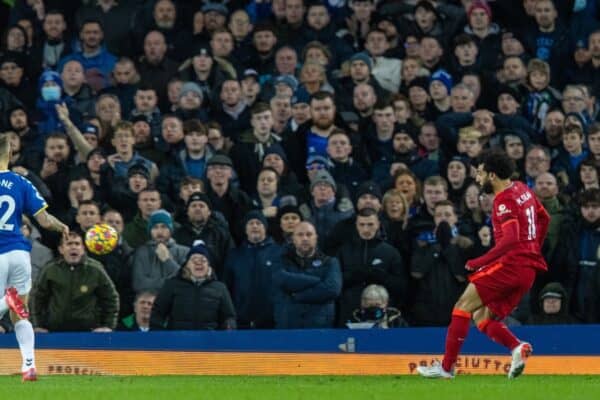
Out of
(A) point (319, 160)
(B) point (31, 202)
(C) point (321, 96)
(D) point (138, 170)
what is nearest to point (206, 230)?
(D) point (138, 170)

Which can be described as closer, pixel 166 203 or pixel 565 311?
pixel 565 311

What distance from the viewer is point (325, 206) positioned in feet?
69.3

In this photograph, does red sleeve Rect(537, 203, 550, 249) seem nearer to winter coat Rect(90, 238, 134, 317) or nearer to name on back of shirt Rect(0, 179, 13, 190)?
name on back of shirt Rect(0, 179, 13, 190)

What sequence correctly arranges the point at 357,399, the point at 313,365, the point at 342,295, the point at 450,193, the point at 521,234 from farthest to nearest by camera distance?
the point at 450,193 → the point at 342,295 → the point at 313,365 → the point at 521,234 → the point at 357,399

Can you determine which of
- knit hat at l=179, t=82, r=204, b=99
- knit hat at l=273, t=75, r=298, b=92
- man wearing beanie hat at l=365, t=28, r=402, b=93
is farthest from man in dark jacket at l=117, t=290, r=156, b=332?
man wearing beanie hat at l=365, t=28, r=402, b=93

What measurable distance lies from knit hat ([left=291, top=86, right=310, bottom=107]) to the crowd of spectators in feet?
0.10

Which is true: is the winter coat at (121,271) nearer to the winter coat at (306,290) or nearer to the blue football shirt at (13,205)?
the winter coat at (306,290)

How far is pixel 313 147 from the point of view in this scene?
22.4 metres

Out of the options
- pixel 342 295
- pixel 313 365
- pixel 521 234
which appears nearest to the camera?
pixel 521 234

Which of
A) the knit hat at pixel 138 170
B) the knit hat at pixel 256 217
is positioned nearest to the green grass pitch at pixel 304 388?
the knit hat at pixel 256 217

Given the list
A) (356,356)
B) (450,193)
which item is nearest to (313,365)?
(356,356)

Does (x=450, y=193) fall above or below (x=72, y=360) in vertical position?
above

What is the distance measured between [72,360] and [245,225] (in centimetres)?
292

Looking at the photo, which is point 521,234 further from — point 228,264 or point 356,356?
point 228,264
